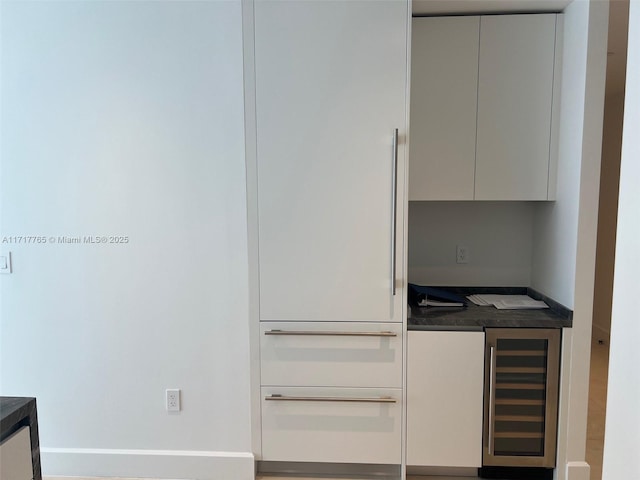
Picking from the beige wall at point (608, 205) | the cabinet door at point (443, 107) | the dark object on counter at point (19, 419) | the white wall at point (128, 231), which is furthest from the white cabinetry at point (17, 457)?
the beige wall at point (608, 205)

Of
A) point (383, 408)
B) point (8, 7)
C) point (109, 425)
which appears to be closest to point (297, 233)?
point (383, 408)

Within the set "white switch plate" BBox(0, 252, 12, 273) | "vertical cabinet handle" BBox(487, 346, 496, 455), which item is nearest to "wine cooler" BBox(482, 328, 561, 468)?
"vertical cabinet handle" BBox(487, 346, 496, 455)

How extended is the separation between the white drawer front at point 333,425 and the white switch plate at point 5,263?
1.43m

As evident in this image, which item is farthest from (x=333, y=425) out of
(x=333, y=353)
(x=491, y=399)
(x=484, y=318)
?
(x=484, y=318)

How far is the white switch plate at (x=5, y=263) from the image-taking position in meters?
1.95

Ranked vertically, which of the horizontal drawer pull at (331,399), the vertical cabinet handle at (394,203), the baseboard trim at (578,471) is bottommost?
the baseboard trim at (578,471)

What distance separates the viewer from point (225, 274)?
6.22 feet

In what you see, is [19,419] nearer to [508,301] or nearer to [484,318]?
[484,318]

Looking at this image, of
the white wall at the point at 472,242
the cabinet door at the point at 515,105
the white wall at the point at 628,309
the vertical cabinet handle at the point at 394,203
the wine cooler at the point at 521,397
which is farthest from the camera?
the white wall at the point at 472,242

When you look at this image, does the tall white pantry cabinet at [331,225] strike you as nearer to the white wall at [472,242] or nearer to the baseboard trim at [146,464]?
the baseboard trim at [146,464]

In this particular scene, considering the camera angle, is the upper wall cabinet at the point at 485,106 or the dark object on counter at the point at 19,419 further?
the upper wall cabinet at the point at 485,106

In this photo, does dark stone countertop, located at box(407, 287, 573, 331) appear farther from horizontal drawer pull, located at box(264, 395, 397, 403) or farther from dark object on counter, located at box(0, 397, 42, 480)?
dark object on counter, located at box(0, 397, 42, 480)

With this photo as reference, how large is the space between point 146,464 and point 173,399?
1.26ft

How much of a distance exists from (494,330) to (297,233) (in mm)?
1025
